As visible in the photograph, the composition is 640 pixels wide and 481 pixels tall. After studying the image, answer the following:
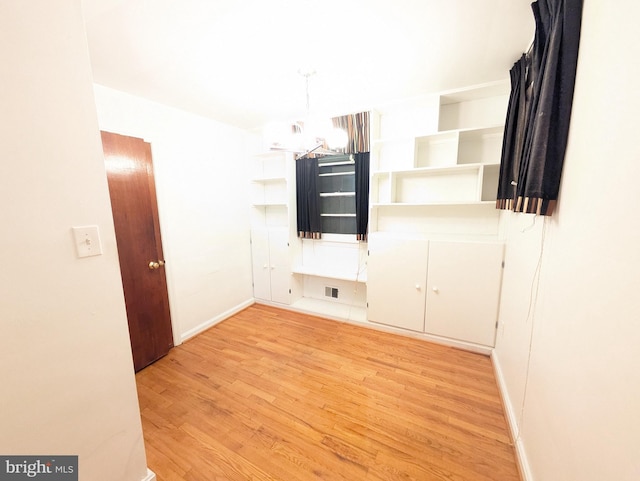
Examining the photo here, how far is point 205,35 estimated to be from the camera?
1.54 metres

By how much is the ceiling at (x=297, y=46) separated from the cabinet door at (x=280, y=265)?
A: 1679 millimetres

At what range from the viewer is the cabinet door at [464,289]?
7.43 ft

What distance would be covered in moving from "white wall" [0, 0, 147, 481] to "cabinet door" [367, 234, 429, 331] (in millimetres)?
2291

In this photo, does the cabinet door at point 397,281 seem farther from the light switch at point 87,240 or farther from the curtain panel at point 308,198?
the light switch at point 87,240

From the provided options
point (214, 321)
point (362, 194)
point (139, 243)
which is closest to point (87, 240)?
point (139, 243)

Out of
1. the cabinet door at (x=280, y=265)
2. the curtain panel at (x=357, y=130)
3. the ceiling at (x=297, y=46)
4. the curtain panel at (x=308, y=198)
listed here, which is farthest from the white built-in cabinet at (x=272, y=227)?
the ceiling at (x=297, y=46)

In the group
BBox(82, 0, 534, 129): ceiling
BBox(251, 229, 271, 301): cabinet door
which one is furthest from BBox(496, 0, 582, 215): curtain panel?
BBox(251, 229, 271, 301): cabinet door

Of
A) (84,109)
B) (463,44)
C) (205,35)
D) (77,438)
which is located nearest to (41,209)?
(84,109)

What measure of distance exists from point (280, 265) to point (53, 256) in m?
2.56

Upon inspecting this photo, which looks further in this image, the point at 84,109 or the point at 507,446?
the point at 507,446

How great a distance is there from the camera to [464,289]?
2389mm

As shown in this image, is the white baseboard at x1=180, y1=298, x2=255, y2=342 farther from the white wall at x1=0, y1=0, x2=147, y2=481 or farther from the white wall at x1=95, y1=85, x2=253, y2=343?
the white wall at x1=0, y1=0, x2=147, y2=481

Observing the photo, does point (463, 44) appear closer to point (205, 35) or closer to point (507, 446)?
point (205, 35)

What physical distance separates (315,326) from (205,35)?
2.87 m
